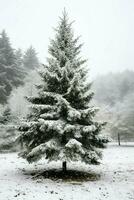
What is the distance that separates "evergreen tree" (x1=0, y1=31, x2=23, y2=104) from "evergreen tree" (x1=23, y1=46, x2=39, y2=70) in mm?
17455

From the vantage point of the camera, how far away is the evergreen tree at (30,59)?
62.3 m

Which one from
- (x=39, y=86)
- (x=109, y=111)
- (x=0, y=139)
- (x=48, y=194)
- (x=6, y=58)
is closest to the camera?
(x=48, y=194)

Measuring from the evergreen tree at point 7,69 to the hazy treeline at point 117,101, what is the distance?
17.9 m

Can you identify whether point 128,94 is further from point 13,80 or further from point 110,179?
point 110,179

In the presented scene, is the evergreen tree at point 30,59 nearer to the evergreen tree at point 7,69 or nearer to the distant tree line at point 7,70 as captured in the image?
the distant tree line at point 7,70

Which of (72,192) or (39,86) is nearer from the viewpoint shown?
(72,192)

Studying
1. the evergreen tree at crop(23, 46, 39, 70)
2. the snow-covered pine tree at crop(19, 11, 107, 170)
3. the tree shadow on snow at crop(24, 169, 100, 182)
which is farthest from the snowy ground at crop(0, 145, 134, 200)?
the evergreen tree at crop(23, 46, 39, 70)

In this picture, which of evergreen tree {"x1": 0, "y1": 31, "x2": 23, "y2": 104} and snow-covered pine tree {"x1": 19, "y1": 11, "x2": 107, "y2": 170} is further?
evergreen tree {"x1": 0, "y1": 31, "x2": 23, "y2": 104}

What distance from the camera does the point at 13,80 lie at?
141ft

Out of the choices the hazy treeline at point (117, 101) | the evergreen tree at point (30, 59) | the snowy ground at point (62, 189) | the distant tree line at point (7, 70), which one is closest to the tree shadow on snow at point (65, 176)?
the snowy ground at point (62, 189)

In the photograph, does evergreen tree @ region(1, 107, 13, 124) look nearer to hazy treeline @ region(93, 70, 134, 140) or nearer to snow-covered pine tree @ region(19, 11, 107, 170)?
snow-covered pine tree @ region(19, 11, 107, 170)

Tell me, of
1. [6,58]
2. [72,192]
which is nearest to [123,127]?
[6,58]

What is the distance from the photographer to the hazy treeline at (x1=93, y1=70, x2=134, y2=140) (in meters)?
42.9

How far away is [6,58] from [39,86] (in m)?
28.6
